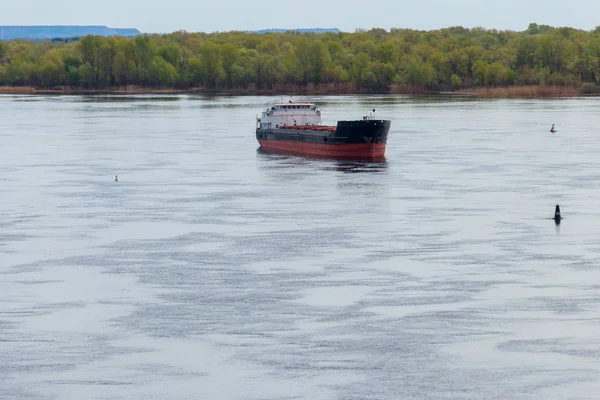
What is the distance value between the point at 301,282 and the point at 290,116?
59.4m

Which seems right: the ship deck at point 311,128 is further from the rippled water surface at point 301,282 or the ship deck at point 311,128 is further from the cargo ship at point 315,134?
the rippled water surface at point 301,282

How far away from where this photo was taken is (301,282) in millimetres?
32906

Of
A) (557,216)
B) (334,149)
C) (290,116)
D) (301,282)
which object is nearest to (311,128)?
(290,116)

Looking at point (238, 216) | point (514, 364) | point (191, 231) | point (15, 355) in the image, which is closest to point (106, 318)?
point (15, 355)

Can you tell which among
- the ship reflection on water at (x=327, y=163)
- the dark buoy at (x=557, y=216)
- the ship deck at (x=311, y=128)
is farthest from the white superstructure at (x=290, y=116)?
the dark buoy at (x=557, y=216)

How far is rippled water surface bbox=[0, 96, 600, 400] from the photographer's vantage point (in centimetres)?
2386

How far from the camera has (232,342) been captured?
26.3 meters

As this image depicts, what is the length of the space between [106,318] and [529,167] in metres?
44.3

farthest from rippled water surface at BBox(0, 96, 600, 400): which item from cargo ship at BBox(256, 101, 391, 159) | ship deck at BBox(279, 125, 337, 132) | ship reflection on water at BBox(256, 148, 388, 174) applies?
ship deck at BBox(279, 125, 337, 132)

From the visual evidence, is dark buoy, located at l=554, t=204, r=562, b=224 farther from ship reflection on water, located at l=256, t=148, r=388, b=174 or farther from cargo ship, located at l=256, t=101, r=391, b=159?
cargo ship, located at l=256, t=101, r=391, b=159

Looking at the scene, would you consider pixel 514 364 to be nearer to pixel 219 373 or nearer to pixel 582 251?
pixel 219 373

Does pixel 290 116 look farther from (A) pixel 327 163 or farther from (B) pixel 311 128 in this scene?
(A) pixel 327 163

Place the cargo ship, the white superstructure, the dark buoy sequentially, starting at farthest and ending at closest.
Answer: the white superstructure
the cargo ship
the dark buoy

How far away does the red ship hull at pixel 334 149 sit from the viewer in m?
78.9
